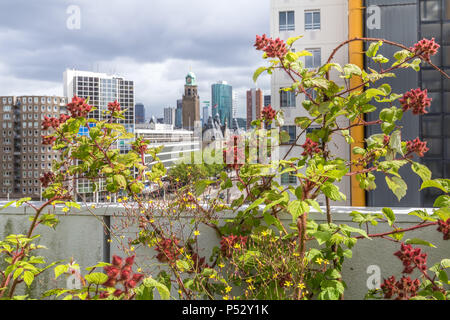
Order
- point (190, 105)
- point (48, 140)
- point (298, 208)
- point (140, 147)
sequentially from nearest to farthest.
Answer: point (298, 208), point (48, 140), point (140, 147), point (190, 105)

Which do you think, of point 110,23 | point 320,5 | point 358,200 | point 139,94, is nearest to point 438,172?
point 358,200

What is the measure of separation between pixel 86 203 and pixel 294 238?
2.41 feet

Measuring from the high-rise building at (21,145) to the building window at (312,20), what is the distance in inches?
1754

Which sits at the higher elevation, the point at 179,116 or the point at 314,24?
the point at 179,116

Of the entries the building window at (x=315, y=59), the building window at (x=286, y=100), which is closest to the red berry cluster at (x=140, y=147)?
the building window at (x=286, y=100)

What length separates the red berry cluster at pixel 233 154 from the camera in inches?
43.8

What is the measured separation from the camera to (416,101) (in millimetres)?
980

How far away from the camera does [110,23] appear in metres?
2.11

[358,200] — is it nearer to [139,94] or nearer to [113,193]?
[113,193]

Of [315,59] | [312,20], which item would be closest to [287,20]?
[312,20]

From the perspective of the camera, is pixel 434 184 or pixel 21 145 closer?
pixel 434 184

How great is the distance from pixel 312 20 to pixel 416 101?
11.3 metres

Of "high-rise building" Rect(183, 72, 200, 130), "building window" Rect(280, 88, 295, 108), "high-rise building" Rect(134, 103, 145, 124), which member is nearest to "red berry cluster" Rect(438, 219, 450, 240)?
"building window" Rect(280, 88, 295, 108)

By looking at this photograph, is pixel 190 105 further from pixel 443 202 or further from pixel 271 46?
pixel 443 202
